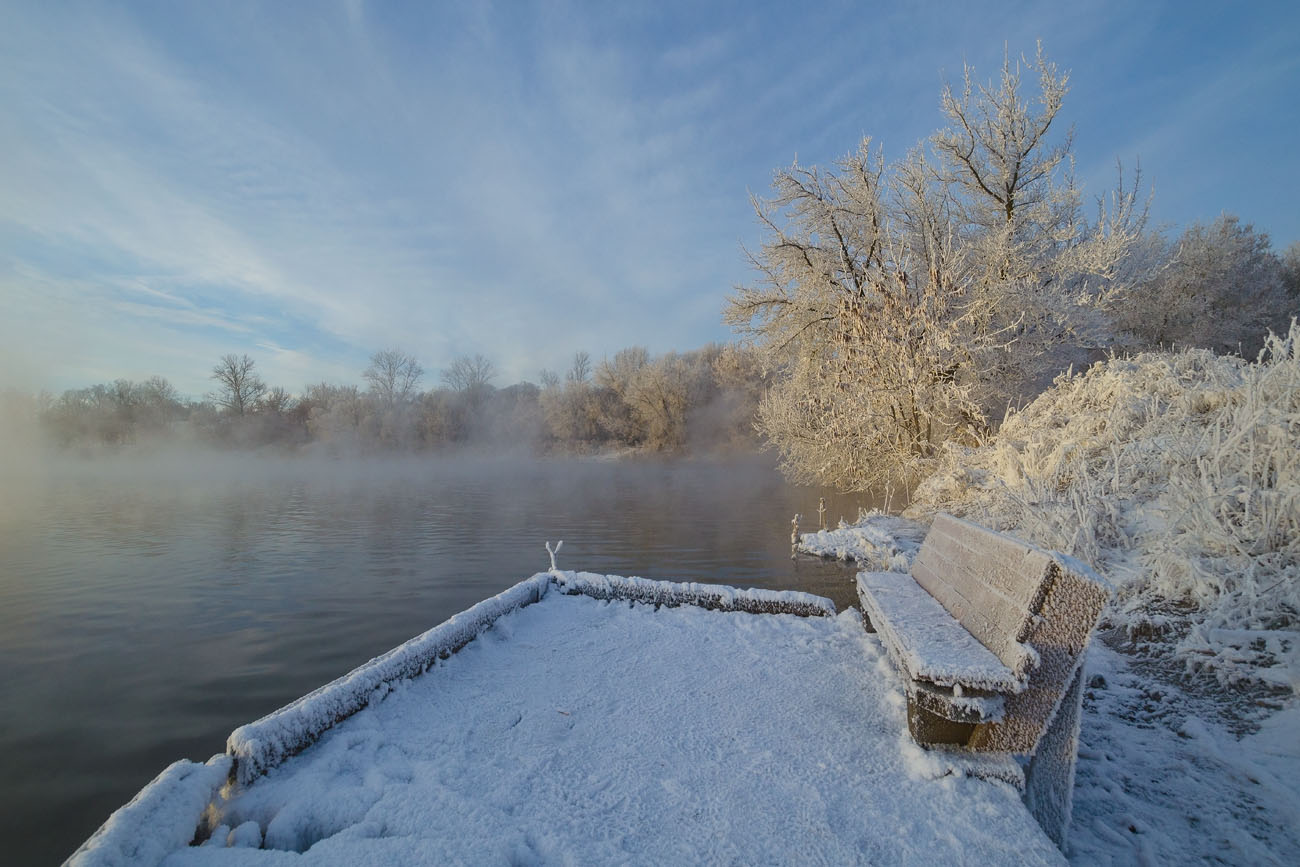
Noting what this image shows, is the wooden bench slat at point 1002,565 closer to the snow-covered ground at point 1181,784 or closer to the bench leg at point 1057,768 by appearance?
the bench leg at point 1057,768

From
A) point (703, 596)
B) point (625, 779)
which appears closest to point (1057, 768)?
point (625, 779)

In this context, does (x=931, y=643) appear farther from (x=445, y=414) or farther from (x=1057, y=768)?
(x=445, y=414)

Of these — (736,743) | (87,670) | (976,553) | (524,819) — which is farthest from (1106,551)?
(87,670)

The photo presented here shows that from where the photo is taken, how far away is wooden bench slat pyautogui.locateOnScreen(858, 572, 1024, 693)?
2.29m


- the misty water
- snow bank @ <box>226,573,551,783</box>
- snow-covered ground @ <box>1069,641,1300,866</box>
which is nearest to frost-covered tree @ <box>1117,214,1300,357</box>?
the misty water

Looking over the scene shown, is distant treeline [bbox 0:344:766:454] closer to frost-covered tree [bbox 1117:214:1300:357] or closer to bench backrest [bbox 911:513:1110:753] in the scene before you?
frost-covered tree [bbox 1117:214:1300:357]

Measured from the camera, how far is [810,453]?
41.3 ft

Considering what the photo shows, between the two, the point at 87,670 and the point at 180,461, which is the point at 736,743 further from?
the point at 180,461

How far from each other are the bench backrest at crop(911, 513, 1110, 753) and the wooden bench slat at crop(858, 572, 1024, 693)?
9 centimetres

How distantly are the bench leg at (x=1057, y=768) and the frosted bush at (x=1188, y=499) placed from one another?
6.67 feet

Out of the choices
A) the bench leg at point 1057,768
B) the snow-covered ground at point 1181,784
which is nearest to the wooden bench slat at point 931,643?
the bench leg at point 1057,768

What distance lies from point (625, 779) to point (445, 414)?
5517 centimetres

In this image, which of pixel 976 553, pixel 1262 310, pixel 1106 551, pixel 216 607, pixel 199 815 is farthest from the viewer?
pixel 1262 310

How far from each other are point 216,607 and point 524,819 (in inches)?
307
